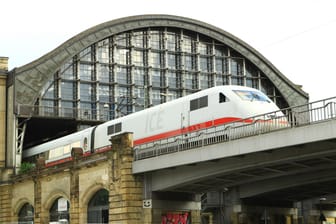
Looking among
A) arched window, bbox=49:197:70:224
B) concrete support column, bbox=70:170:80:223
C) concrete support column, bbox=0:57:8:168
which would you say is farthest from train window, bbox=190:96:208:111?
concrete support column, bbox=0:57:8:168

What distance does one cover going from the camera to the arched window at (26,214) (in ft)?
199

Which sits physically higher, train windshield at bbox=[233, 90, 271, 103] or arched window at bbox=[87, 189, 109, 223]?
train windshield at bbox=[233, 90, 271, 103]

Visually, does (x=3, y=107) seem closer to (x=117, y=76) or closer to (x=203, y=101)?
(x=117, y=76)

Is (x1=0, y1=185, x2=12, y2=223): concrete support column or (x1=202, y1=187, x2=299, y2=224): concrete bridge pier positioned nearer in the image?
(x1=202, y1=187, x2=299, y2=224): concrete bridge pier

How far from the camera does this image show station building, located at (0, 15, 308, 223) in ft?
238

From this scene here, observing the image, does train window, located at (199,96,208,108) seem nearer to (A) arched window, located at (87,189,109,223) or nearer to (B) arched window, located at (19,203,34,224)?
(A) arched window, located at (87,189,109,223)

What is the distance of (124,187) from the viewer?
4362 cm

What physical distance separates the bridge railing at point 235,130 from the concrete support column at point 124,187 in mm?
868

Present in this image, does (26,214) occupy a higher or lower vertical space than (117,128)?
lower

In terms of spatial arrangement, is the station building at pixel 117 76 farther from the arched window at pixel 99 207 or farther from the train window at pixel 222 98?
the train window at pixel 222 98

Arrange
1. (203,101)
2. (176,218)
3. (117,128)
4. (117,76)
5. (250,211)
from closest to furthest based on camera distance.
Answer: (203,101), (176,218), (117,128), (250,211), (117,76)

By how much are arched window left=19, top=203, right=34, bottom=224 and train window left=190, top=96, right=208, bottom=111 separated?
2368 cm

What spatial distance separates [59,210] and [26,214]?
352 inches

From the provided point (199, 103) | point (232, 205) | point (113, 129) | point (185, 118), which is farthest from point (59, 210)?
point (199, 103)
